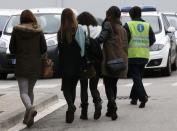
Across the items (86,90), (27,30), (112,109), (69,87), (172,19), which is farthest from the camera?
(172,19)

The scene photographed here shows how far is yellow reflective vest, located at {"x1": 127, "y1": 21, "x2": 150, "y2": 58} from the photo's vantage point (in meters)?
12.0

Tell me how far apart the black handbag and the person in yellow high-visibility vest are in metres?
1.14

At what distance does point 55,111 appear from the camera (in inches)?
478

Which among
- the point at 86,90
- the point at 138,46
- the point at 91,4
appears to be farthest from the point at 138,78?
the point at 91,4

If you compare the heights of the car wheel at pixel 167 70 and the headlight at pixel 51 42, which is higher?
the headlight at pixel 51 42

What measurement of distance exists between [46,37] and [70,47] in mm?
8508

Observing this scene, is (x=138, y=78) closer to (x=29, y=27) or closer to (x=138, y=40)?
(x=138, y=40)

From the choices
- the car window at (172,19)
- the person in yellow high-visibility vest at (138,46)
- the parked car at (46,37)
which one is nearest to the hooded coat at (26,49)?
the person in yellow high-visibility vest at (138,46)

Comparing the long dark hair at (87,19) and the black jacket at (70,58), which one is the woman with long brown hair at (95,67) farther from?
the black jacket at (70,58)

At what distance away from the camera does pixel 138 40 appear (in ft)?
39.6

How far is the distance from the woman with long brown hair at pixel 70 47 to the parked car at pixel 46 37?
693cm

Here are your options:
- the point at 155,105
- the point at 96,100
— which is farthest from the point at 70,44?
the point at 155,105

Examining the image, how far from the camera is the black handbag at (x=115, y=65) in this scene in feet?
35.3

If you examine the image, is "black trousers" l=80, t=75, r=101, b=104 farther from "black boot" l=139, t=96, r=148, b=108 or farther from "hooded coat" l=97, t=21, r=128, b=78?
"black boot" l=139, t=96, r=148, b=108
